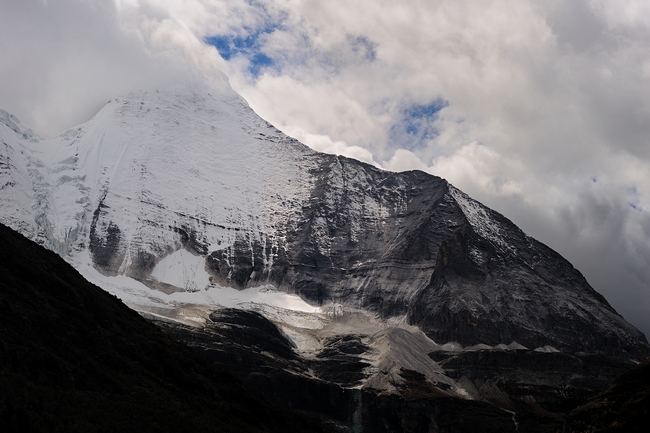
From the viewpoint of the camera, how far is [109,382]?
63.6 metres

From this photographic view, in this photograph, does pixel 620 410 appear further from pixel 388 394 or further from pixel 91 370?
pixel 388 394

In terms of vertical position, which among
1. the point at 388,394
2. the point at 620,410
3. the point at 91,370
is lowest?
the point at 388,394

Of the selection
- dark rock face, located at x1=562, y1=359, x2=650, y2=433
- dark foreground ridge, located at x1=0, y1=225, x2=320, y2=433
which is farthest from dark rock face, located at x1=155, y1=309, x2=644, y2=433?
dark rock face, located at x1=562, y1=359, x2=650, y2=433

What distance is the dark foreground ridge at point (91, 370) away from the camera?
175ft

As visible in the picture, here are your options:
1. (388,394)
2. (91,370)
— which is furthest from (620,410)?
(388,394)

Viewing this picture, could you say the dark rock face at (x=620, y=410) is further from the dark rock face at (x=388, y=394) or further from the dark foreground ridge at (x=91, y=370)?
the dark rock face at (x=388, y=394)

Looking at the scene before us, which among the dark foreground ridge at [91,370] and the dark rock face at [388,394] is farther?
the dark rock face at [388,394]

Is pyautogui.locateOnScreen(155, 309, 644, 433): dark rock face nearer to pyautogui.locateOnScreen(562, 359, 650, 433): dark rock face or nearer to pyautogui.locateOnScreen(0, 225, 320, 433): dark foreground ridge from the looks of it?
pyautogui.locateOnScreen(0, 225, 320, 433): dark foreground ridge

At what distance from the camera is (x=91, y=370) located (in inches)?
→ 2484

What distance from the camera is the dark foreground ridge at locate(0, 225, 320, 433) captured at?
53.4 metres

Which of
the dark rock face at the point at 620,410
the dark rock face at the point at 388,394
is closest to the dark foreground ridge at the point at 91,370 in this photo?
the dark rock face at the point at 620,410

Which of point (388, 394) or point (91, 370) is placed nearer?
point (91, 370)

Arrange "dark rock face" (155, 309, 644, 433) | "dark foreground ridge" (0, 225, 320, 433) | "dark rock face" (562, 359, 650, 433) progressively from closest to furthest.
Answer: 1. "dark rock face" (562, 359, 650, 433)
2. "dark foreground ridge" (0, 225, 320, 433)
3. "dark rock face" (155, 309, 644, 433)

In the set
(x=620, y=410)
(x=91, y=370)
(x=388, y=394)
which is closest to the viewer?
(x=620, y=410)
